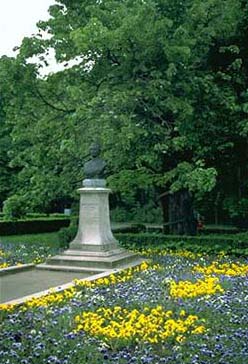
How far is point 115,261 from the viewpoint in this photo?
997 centimetres

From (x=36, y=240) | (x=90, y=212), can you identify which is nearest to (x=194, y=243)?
(x=90, y=212)

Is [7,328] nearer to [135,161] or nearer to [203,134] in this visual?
[135,161]

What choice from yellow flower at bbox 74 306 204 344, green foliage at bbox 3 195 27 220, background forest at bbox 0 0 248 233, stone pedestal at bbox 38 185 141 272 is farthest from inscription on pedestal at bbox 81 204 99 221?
yellow flower at bbox 74 306 204 344

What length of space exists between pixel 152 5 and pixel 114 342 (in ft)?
29.3

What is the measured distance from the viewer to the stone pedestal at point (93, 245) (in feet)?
32.9

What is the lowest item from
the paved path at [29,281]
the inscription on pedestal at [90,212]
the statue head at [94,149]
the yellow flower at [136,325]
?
the yellow flower at [136,325]

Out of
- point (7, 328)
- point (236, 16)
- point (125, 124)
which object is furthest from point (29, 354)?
point (236, 16)

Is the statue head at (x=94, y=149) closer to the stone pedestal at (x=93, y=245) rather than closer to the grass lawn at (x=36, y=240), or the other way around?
the stone pedestal at (x=93, y=245)

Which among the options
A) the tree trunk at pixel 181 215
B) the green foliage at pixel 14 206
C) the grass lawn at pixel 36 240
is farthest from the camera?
the grass lawn at pixel 36 240

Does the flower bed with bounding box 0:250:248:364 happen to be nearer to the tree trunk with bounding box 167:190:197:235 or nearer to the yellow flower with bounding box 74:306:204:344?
the yellow flower with bounding box 74:306:204:344

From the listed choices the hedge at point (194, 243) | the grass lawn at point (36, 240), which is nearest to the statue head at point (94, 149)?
the hedge at point (194, 243)

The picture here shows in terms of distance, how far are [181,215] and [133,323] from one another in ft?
31.3

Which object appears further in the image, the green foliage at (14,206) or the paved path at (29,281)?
the green foliage at (14,206)

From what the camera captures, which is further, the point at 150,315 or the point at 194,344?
the point at 150,315
